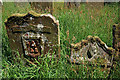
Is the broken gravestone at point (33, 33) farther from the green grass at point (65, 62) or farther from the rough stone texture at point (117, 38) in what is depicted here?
the rough stone texture at point (117, 38)

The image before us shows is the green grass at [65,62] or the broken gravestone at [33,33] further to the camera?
the broken gravestone at [33,33]

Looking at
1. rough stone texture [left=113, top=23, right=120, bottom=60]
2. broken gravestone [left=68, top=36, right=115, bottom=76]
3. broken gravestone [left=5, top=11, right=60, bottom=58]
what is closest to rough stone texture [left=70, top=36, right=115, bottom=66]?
broken gravestone [left=68, top=36, right=115, bottom=76]

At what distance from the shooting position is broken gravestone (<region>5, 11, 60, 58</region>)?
2398 millimetres

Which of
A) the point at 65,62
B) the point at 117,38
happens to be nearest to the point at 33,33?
the point at 65,62

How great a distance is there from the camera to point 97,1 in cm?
712

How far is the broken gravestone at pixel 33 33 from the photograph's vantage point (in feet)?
7.87

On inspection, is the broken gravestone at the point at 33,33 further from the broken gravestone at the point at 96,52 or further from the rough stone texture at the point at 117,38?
the rough stone texture at the point at 117,38

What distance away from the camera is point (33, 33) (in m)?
2.51

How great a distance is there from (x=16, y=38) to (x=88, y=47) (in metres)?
1.38

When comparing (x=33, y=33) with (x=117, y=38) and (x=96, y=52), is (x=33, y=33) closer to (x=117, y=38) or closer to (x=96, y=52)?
(x=96, y=52)

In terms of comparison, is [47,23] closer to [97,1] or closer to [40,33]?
[40,33]

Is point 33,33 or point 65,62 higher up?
point 33,33

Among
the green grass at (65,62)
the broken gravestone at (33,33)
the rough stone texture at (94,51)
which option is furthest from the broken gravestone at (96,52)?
the broken gravestone at (33,33)

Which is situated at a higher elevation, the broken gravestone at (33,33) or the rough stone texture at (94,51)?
the broken gravestone at (33,33)
